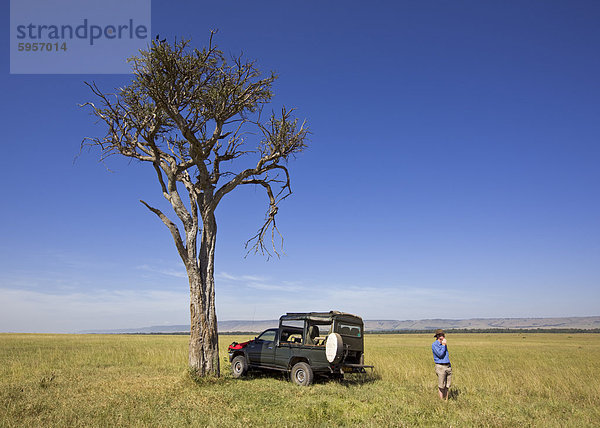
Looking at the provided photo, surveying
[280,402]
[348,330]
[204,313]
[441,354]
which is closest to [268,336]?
[204,313]

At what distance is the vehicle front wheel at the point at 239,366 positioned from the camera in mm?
16188

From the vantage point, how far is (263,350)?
15836 mm

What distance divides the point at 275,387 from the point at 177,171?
28.2 ft

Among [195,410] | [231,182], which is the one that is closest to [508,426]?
[195,410]

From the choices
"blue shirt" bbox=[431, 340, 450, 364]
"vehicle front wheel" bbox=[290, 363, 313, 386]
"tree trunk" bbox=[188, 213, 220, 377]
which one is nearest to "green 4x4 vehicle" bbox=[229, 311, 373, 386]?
"vehicle front wheel" bbox=[290, 363, 313, 386]

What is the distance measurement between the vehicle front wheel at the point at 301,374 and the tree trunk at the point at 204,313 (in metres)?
2.86

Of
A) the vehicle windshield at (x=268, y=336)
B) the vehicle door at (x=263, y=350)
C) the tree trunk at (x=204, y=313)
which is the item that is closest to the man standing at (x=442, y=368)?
the vehicle door at (x=263, y=350)

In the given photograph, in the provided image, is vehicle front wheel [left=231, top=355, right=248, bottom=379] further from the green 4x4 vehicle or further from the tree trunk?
the tree trunk

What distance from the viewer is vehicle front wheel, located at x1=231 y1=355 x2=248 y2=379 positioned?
16188 millimetres

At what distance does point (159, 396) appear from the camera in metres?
11.4

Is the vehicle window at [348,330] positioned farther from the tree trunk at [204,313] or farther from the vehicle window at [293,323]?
the tree trunk at [204,313]

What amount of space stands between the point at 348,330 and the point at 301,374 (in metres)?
2.17

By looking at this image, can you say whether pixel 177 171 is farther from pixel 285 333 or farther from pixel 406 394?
pixel 406 394

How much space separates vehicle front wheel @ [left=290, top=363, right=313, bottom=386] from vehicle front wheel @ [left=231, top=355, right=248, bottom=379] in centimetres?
239
